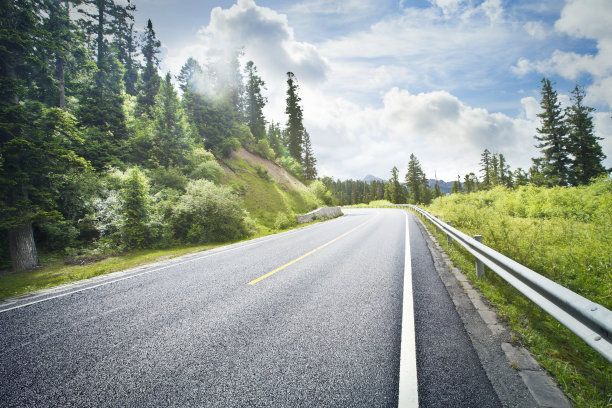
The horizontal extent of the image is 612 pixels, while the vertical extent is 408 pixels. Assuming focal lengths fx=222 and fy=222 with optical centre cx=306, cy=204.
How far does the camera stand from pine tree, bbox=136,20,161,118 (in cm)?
2606

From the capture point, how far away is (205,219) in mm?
12047

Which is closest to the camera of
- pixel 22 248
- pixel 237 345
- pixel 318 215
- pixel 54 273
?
pixel 237 345

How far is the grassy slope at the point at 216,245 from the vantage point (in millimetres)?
6469

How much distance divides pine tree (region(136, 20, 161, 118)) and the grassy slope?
437 inches

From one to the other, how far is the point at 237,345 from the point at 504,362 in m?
2.91

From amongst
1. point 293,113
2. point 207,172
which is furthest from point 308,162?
point 207,172

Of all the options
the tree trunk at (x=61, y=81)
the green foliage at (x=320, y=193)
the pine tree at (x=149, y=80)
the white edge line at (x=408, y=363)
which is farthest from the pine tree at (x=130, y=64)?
the white edge line at (x=408, y=363)

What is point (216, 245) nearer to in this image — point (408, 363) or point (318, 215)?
point (408, 363)

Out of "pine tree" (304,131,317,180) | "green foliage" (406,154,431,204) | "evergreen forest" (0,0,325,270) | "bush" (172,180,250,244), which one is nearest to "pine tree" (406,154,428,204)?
"green foliage" (406,154,431,204)

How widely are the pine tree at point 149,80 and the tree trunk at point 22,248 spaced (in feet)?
57.1

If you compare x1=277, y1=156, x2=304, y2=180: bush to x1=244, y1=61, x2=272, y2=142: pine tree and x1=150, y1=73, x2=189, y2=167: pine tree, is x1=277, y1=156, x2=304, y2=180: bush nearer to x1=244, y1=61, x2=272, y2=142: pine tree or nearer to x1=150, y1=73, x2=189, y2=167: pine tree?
x1=244, y1=61, x2=272, y2=142: pine tree

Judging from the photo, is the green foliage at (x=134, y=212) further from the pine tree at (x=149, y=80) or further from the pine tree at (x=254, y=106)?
the pine tree at (x=254, y=106)

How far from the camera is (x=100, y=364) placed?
2.48m

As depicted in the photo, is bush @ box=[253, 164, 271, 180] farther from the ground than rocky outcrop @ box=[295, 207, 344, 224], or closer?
farther from the ground
